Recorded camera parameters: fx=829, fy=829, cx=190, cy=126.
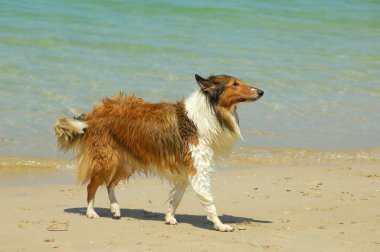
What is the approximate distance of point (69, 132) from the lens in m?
7.85

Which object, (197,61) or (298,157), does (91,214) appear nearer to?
(298,157)

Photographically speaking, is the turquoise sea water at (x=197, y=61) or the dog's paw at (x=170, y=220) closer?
the dog's paw at (x=170, y=220)

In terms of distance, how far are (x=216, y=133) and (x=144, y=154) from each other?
721mm

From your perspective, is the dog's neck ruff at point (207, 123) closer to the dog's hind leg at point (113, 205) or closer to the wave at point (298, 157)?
the dog's hind leg at point (113, 205)

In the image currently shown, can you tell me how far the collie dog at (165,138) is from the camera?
7484 mm

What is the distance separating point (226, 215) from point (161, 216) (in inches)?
24.8

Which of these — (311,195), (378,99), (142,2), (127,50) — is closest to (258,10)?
(142,2)

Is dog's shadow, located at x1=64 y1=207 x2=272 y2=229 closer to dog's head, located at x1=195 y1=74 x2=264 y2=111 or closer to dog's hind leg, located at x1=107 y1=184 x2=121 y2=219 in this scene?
dog's hind leg, located at x1=107 y1=184 x2=121 y2=219

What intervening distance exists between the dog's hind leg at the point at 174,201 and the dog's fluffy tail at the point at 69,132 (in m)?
1.04

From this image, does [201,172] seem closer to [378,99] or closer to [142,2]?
[378,99]

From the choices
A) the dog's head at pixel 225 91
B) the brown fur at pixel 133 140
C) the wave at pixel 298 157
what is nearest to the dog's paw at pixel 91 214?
the brown fur at pixel 133 140

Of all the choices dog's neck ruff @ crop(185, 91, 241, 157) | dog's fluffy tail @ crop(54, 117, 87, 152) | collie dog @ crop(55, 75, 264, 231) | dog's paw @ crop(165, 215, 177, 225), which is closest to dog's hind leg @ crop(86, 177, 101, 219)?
collie dog @ crop(55, 75, 264, 231)

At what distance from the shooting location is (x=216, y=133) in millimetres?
7508

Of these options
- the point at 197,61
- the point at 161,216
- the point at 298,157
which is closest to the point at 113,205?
the point at 161,216
